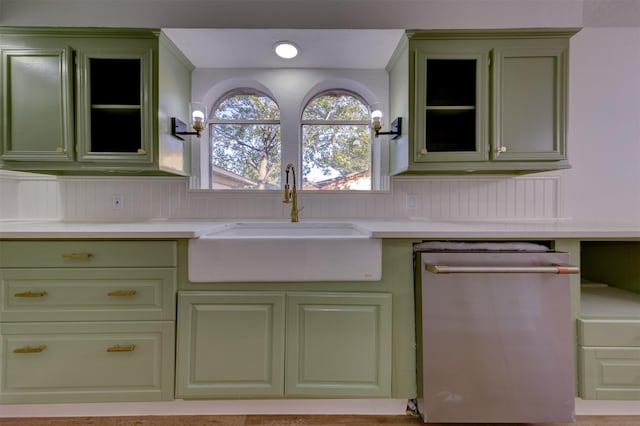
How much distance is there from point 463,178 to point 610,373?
Answer: 1.20 metres

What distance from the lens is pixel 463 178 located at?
6.47 feet

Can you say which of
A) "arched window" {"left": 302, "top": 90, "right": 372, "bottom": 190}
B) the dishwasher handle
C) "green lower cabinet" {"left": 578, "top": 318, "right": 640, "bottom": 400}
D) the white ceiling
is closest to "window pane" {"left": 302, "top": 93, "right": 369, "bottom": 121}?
"arched window" {"left": 302, "top": 90, "right": 372, "bottom": 190}

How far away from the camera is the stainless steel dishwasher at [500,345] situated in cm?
125

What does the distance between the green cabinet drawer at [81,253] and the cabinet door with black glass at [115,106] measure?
0.56 m

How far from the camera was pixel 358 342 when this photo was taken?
129 cm

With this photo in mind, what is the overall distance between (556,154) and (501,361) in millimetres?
1164

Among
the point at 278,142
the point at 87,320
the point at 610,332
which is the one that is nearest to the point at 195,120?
the point at 278,142

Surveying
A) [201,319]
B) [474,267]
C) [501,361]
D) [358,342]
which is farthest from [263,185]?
[501,361]

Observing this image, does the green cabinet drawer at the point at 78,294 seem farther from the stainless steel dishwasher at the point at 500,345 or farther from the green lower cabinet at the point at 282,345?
the stainless steel dishwasher at the point at 500,345

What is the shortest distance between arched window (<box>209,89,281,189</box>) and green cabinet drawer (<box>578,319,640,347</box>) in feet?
6.18

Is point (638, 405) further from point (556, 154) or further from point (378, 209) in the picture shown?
point (378, 209)

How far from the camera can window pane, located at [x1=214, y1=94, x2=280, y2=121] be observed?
2179 mm

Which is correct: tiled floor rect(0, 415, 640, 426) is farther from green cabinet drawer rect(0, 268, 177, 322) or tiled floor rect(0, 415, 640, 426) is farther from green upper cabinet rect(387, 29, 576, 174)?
green upper cabinet rect(387, 29, 576, 174)

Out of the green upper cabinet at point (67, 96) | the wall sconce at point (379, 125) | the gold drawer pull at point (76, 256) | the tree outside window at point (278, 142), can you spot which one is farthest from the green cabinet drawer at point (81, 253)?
the wall sconce at point (379, 125)
